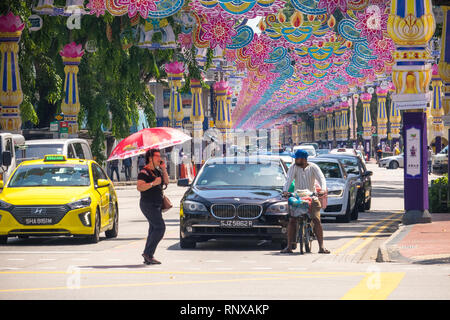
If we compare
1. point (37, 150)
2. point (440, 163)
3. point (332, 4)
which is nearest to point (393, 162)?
point (440, 163)

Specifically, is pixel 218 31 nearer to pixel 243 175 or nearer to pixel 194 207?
pixel 243 175

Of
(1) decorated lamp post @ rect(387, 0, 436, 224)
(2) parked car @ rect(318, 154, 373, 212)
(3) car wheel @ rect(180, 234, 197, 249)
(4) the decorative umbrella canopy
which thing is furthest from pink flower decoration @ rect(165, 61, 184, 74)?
(4) the decorative umbrella canopy

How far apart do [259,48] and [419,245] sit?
2558 centimetres

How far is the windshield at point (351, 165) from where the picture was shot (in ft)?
98.8

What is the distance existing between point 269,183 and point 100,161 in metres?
28.9

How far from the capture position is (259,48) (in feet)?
140

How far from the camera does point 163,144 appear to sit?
677 inches

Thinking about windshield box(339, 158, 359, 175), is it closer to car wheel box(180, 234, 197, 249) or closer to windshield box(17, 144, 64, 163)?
windshield box(17, 144, 64, 163)

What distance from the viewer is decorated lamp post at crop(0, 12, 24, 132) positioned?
3011 cm

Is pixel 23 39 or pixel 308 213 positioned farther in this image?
pixel 23 39
